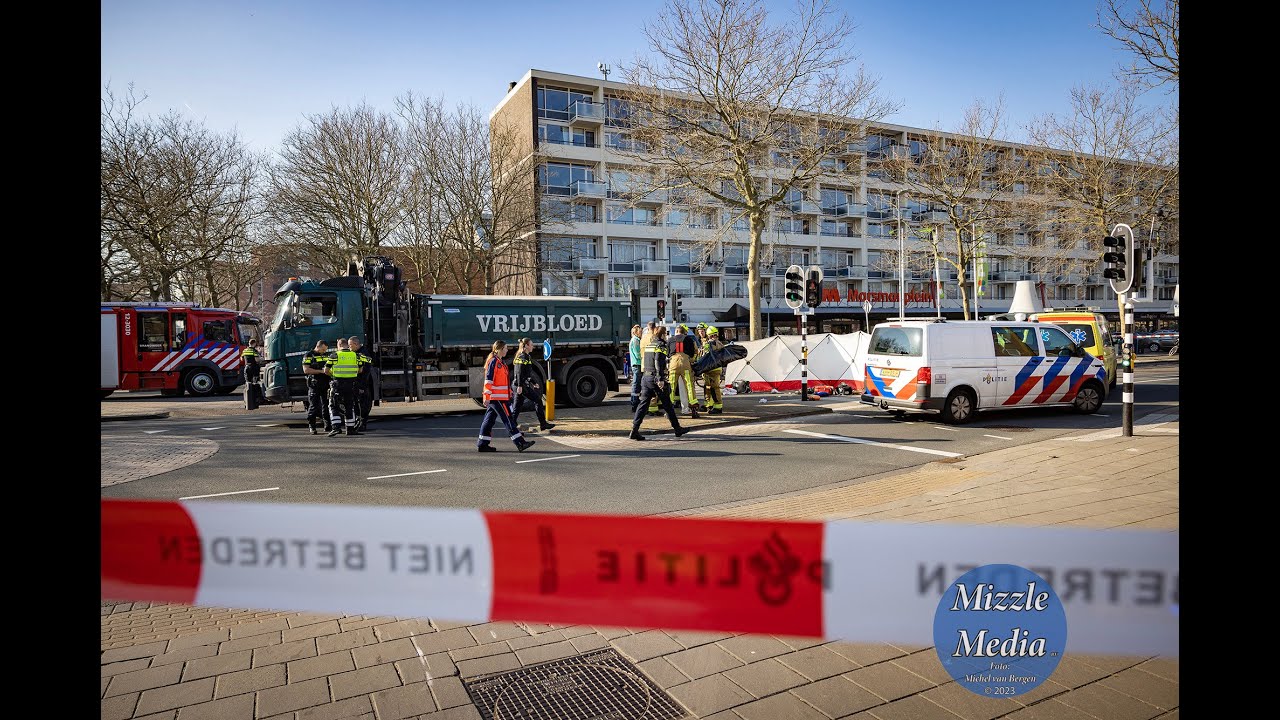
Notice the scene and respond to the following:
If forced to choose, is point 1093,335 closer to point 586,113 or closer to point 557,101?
point 586,113

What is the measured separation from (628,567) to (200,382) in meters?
24.9

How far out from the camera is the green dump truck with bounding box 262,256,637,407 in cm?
1408

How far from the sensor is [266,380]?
1380 centimetres

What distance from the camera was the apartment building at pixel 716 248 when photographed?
4050cm

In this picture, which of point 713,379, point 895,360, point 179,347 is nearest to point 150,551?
point 713,379

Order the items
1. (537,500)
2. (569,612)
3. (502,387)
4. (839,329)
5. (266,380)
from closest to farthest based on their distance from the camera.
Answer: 1. (569,612)
2. (537,500)
3. (502,387)
4. (266,380)
5. (839,329)

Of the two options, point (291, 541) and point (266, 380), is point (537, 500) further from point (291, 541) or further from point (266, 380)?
point (266, 380)

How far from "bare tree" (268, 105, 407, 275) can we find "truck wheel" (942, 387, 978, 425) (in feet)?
71.7

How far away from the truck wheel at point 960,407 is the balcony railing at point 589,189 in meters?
35.6

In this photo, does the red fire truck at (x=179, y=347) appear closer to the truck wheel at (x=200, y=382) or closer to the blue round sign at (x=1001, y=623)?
the truck wheel at (x=200, y=382)

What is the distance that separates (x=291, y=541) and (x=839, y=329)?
176 feet

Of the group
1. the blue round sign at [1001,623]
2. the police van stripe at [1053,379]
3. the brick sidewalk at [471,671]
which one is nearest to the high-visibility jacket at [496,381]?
the brick sidewalk at [471,671]

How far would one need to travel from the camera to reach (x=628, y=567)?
2.33 meters
